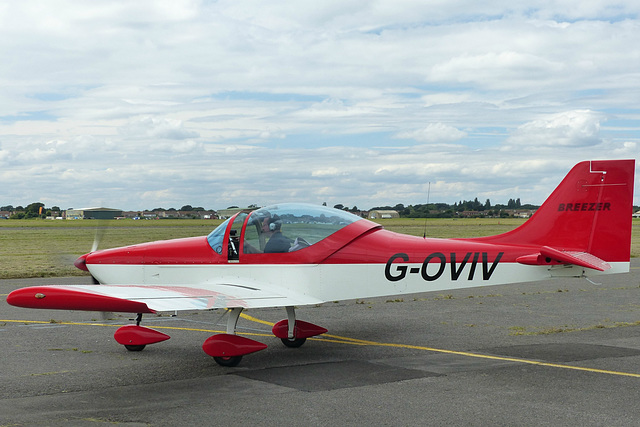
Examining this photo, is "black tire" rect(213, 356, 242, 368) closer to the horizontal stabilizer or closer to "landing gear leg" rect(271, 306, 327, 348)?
"landing gear leg" rect(271, 306, 327, 348)

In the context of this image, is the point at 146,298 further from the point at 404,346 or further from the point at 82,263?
the point at 404,346

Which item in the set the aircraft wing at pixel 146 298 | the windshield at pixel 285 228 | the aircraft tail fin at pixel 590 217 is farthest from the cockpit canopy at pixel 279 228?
the aircraft tail fin at pixel 590 217

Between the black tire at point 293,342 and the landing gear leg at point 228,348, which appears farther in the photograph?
the black tire at point 293,342

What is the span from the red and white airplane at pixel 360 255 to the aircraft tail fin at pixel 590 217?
14mm

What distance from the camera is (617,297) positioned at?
1455 cm

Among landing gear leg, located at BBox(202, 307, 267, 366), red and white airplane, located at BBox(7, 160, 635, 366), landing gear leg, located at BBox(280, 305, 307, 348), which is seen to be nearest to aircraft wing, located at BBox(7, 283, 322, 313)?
red and white airplane, located at BBox(7, 160, 635, 366)

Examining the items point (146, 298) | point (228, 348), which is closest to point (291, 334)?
point (228, 348)

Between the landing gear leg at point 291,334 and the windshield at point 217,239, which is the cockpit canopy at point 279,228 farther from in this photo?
the landing gear leg at point 291,334

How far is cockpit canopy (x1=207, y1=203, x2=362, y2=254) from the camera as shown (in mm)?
8758

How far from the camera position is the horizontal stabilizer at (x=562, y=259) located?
26.6ft

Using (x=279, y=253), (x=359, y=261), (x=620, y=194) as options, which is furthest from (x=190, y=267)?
(x=620, y=194)

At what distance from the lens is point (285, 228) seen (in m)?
8.78

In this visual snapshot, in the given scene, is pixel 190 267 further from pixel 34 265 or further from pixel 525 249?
pixel 34 265

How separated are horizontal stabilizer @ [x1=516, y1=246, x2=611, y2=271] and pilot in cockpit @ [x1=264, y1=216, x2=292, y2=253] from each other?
10.4ft
